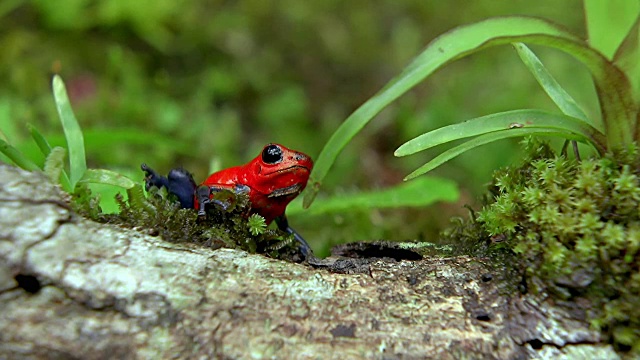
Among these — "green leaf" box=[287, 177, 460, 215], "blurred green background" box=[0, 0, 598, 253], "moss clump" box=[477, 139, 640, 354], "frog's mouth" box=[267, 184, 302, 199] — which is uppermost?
"blurred green background" box=[0, 0, 598, 253]

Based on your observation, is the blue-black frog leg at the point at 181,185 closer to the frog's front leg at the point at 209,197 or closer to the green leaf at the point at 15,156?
the frog's front leg at the point at 209,197

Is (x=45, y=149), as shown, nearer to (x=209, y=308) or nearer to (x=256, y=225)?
(x=256, y=225)

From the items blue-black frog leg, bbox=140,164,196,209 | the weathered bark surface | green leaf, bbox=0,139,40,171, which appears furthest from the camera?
blue-black frog leg, bbox=140,164,196,209

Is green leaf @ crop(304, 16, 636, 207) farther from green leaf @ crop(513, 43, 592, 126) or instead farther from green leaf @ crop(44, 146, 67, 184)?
green leaf @ crop(44, 146, 67, 184)

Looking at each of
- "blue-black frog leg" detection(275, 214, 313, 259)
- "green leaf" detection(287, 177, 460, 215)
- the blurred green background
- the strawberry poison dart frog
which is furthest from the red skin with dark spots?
the blurred green background

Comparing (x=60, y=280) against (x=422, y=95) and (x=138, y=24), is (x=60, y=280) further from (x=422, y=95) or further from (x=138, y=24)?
(x=422, y=95)
